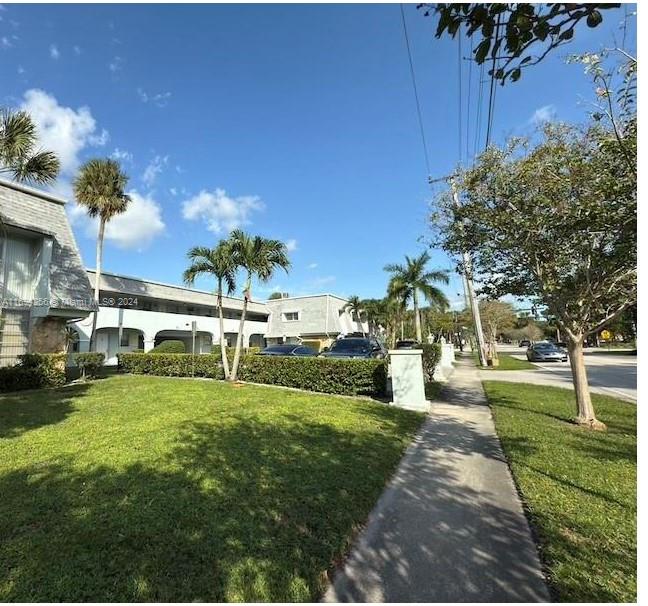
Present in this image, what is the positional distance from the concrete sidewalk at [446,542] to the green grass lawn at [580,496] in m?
0.21

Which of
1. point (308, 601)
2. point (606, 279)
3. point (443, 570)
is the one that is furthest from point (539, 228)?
point (308, 601)

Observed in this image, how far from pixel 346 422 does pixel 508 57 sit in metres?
6.70

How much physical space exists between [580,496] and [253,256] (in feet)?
38.9

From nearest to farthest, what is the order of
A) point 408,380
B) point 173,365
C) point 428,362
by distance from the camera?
point 408,380
point 428,362
point 173,365

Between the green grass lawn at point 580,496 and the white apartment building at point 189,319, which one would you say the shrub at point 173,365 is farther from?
the green grass lawn at point 580,496

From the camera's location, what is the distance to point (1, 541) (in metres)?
3.14

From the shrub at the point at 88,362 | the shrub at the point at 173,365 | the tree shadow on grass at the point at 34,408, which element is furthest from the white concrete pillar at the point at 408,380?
the shrub at the point at 88,362

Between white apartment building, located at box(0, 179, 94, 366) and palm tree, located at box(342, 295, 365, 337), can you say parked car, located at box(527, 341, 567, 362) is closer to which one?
palm tree, located at box(342, 295, 365, 337)

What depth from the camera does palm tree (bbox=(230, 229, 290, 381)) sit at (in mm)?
13711

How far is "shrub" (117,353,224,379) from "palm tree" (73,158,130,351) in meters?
3.59

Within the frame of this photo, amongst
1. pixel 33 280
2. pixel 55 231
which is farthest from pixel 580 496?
pixel 55 231

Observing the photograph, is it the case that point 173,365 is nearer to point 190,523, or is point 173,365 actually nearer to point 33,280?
point 33,280

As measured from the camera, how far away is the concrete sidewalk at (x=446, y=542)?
2.69 metres

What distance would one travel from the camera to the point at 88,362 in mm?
15273
